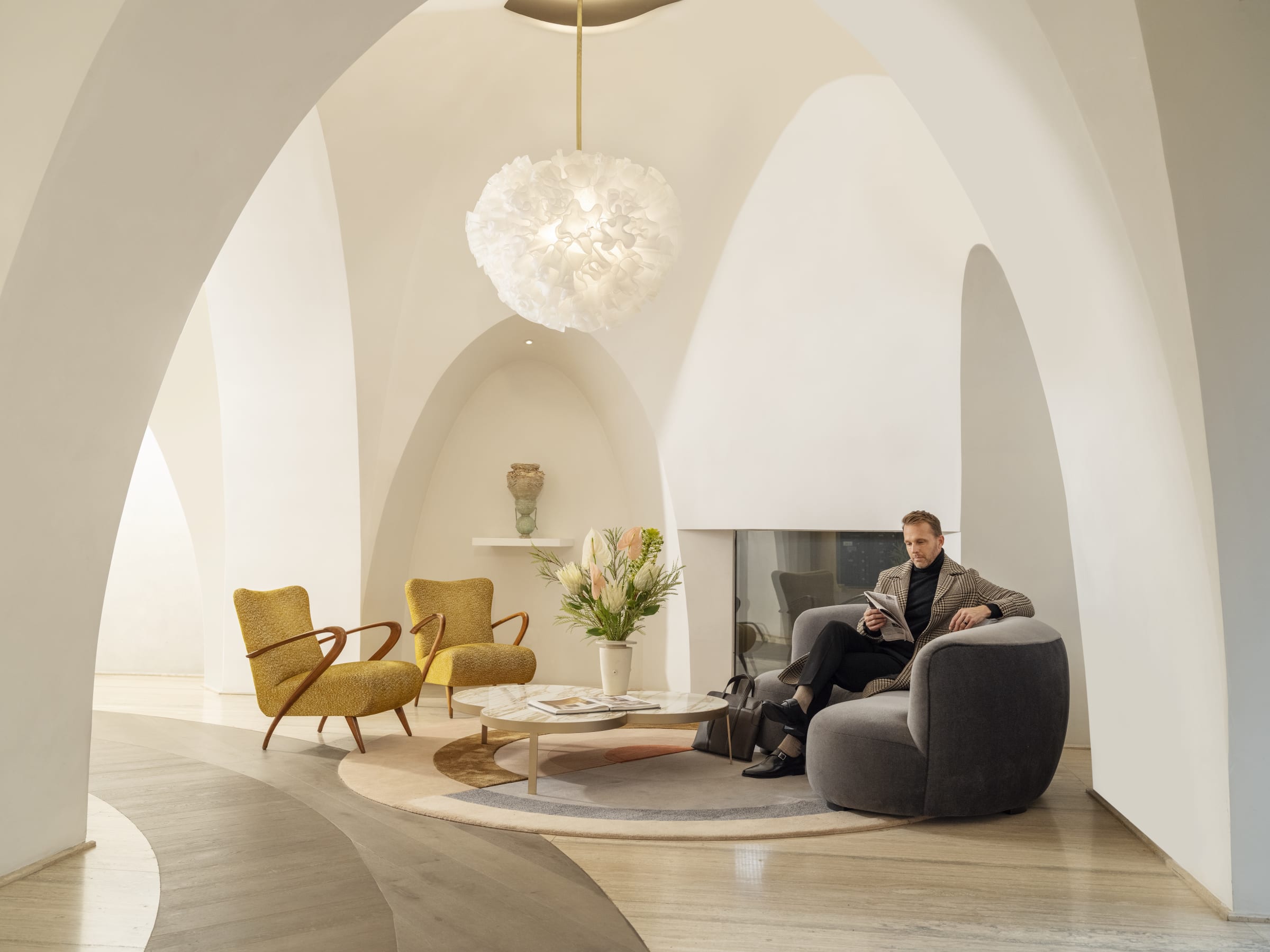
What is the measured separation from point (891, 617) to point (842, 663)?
33cm

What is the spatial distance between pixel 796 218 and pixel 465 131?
2.61 m

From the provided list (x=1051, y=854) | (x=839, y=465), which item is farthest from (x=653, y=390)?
(x=1051, y=854)

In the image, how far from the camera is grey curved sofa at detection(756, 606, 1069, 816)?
369 cm

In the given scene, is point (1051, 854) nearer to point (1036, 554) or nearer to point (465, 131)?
point (1036, 554)

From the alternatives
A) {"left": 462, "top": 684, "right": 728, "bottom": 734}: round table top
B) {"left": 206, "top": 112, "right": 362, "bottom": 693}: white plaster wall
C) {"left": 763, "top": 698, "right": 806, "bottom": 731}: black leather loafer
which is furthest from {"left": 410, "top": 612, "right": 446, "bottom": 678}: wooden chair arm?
{"left": 763, "top": 698, "right": 806, "bottom": 731}: black leather loafer

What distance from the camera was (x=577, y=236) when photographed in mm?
4719

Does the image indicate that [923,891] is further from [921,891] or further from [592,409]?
[592,409]

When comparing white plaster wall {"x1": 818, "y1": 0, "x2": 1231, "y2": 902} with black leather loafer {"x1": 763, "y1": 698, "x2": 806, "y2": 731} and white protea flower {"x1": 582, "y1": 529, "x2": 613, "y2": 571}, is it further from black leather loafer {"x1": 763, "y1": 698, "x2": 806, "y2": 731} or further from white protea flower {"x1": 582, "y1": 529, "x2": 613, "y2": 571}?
white protea flower {"x1": 582, "y1": 529, "x2": 613, "y2": 571}

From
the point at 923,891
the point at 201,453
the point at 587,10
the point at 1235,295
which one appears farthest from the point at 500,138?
the point at 923,891

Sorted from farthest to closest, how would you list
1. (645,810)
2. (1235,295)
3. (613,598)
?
(613,598) < (645,810) < (1235,295)

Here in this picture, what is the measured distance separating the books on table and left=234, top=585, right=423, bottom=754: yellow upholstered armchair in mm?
1043

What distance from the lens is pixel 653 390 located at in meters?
7.68

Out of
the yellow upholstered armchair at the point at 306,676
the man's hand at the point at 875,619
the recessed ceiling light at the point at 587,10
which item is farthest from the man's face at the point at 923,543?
the recessed ceiling light at the point at 587,10

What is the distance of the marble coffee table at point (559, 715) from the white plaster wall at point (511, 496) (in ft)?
11.4
